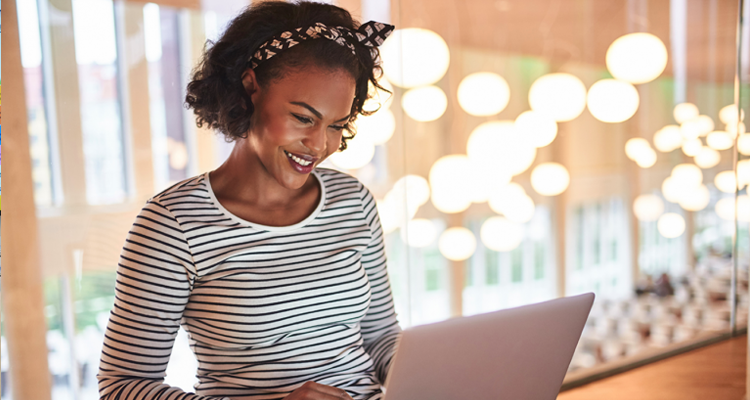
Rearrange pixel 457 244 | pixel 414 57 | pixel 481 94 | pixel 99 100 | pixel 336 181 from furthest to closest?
pixel 457 244, pixel 481 94, pixel 414 57, pixel 99 100, pixel 336 181

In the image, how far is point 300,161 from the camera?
1.03 metres

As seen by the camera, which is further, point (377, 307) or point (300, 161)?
point (377, 307)

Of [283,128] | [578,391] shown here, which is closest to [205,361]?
[283,128]

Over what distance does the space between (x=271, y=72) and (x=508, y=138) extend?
1.78m

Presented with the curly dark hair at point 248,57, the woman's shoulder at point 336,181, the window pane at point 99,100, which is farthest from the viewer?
the window pane at point 99,100

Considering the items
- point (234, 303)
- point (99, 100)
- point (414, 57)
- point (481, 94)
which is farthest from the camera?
point (481, 94)

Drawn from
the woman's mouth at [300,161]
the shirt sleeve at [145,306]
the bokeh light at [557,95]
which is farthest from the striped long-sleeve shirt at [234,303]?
the bokeh light at [557,95]

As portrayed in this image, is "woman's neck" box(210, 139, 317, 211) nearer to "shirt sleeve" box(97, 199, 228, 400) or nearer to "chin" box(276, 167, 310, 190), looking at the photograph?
"chin" box(276, 167, 310, 190)

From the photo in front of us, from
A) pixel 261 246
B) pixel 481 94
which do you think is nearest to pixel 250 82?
pixel 261 246

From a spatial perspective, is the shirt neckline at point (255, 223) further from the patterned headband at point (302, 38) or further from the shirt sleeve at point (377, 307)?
the patterned headband at point (302, 38)

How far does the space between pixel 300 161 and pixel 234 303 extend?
27cm

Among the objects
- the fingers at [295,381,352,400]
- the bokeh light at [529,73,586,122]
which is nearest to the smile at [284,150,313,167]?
the fingers at [295,381,352,400]

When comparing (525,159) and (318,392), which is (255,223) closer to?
(318,392)

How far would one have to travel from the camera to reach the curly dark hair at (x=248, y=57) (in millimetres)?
1018
